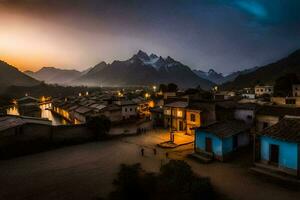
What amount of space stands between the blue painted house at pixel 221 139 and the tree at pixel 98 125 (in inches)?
671

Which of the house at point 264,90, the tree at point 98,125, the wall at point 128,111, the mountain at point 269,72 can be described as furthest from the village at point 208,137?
the mountain at point 269,72

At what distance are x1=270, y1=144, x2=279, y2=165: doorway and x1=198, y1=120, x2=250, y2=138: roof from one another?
5.05 m

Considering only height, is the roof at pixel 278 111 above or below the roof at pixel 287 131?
above

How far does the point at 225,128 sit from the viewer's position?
26.4 metres

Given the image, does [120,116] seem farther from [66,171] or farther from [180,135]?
[66,171]

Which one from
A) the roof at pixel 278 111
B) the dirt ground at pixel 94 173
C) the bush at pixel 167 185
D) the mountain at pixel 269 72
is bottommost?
the dirt ground at pixel 94 173

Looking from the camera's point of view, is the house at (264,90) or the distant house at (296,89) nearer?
the distant house at (296,89)

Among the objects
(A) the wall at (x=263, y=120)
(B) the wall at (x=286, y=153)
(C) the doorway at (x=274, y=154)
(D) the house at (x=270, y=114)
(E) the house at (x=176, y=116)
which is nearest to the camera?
(B) the wall at (x=286, y=153)

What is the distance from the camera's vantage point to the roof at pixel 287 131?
742 inches

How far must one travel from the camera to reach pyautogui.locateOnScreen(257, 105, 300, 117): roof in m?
28.2

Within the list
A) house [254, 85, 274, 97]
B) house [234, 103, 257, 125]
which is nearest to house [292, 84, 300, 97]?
house [254, 85, 274, 97]

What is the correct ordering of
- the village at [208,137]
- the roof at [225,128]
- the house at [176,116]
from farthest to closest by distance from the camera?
the house at [176,116] < the roof at [225,128] < the village at [208,137]

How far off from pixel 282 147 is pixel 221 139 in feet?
20.3

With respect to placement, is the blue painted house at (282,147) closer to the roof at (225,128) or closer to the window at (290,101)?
the roof at (225,128)
